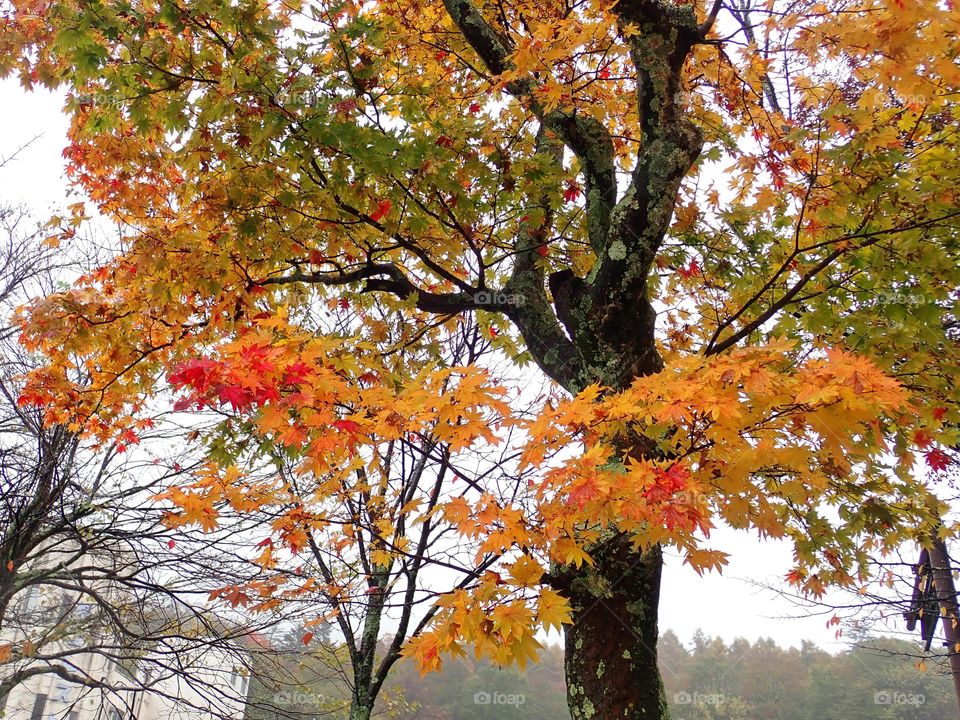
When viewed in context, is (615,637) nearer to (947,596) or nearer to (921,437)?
(921,437)

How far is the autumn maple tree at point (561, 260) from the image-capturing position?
2.49 metres

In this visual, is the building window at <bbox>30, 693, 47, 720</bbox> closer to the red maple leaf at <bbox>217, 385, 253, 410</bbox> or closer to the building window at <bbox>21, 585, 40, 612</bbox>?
the building window at <bbox>21, 585, 40, 612</bbox>

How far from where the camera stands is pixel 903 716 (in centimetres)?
3822

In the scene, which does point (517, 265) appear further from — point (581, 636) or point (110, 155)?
point (110, 155)

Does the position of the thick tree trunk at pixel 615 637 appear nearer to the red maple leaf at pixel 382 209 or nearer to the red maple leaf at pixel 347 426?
the red maple leaf at pixel 347 426

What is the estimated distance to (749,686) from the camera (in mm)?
43875

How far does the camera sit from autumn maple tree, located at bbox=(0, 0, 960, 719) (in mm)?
2494

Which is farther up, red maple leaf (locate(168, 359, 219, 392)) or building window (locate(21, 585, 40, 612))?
red maple leaf (locate(168, 359, 219, 392))

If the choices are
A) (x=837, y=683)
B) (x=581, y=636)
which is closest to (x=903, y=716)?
(x=837, y=683)

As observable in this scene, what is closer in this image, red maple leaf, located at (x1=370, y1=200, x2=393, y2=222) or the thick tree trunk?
the thick tree trunk

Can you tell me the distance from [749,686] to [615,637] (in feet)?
165

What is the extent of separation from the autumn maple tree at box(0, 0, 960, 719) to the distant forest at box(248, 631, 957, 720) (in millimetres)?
35722

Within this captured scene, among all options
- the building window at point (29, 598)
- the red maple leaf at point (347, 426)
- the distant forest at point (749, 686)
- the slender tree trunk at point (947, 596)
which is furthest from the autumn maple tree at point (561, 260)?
the distant forest at point (749, 686)

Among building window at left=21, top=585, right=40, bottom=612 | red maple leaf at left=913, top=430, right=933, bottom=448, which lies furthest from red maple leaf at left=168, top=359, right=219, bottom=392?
building window at left=21, top=585, right=40, bottom=612
